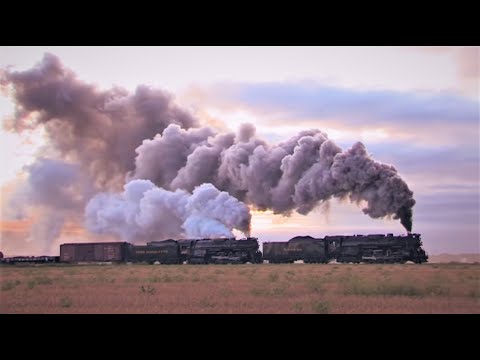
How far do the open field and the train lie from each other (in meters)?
17.4

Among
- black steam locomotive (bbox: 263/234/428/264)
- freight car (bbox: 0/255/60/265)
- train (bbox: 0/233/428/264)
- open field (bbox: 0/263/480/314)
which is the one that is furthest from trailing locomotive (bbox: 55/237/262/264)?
open field (bbox: 0/263/480/314)

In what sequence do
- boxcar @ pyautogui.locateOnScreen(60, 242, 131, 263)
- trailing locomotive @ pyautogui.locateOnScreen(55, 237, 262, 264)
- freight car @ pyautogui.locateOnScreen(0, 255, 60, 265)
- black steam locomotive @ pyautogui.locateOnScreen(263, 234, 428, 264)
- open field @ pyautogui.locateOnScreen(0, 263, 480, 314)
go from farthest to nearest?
freight car @ pyautogui.locateOnScreen(0, 255, 60, 265) < boxcar @ pyautogui.locateOnScreen(60, 242, 131, 263) < trailing locomotive @ pyautogui.locateOnScreen(55, 237, 262, 264) < black steam locomotive @ pyautogui.locateOnScreen(263, 234, 428, 264) < open field @ pyautogui.locateOnScreen(0, 263, 480, 314)

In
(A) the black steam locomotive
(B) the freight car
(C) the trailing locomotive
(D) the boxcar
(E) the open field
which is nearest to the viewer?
(E) the open field

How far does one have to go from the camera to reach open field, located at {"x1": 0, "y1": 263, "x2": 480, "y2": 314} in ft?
97.3

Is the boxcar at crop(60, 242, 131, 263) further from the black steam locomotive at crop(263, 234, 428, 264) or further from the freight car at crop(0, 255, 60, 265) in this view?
the black steam locomotive at crop(263, 234, 428, 264)

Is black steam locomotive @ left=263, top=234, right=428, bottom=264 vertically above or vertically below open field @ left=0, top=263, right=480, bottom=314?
above

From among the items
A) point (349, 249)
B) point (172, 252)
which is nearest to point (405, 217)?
point (349, 249)

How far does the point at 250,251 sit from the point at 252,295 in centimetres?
3689

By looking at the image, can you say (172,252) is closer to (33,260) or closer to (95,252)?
(95,252)

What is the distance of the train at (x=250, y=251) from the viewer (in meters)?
65.2

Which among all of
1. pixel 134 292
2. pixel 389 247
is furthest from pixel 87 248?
pixel 134 292

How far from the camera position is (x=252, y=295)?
34344mm

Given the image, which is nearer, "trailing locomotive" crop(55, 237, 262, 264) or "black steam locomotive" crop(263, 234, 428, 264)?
"black steam locomotive" crop(263, 234, 428, 264)
